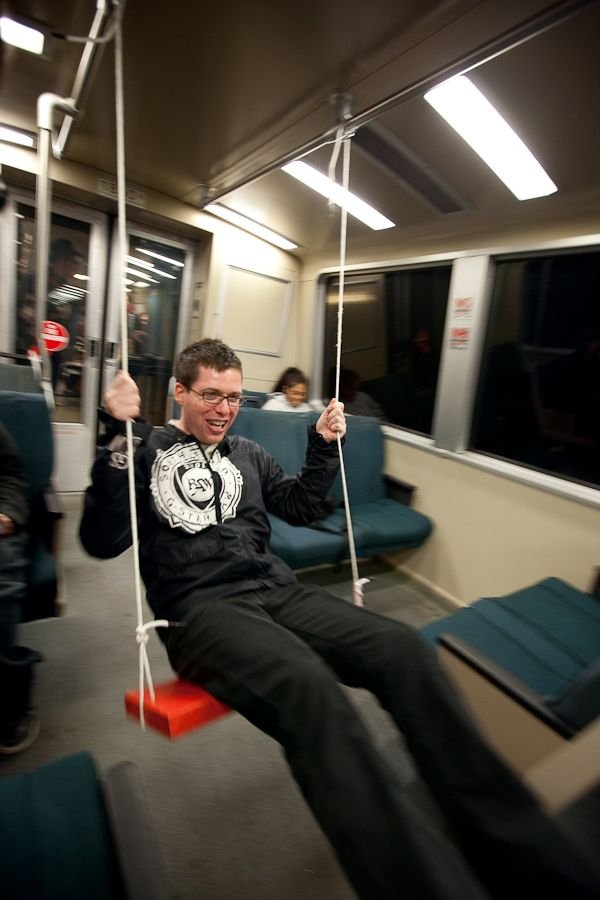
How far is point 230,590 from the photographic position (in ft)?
4.83

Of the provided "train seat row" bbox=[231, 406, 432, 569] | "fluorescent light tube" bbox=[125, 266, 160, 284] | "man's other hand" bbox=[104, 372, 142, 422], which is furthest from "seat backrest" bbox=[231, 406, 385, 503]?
"fluorescent light tube" bbox=[125, 266, 160, 284]

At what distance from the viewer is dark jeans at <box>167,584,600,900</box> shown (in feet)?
2.77

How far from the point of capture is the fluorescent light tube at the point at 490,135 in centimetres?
193

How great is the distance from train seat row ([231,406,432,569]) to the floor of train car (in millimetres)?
802

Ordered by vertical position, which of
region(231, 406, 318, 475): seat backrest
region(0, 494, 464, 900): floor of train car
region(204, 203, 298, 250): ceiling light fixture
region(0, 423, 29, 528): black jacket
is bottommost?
region(0, 494, 464, 900): floor of train car

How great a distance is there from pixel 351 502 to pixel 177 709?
2362 mm

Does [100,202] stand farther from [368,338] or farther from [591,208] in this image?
[591,208]

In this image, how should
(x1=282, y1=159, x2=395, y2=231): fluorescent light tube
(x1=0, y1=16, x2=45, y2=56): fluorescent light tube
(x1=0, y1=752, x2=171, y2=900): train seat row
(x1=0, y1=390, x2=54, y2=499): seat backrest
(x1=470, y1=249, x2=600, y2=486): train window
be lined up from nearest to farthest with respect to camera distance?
(x1=0, y1=752, x2=171, y2=900): train seat row, (x1=0, y1=16, x2=45, y2=56): fluorescent light tube, (x1=0, y1=390, x2=54, y2=499): seat backrest, (x1=470, y1=249, x2=600, y2=486): train window, (x1=282, y1=159, x2=395, y2=231): fluorescent light tube

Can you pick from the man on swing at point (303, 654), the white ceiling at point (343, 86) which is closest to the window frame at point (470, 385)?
the white ceiling at point (343, 86)

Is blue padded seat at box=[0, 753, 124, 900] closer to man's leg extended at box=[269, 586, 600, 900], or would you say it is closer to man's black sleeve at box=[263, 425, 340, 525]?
man's leg extended at box=[269, 586, 600, 900]

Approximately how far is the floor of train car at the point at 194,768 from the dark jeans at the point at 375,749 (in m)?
0.11

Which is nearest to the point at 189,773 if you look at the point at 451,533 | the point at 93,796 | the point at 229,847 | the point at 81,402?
the point at 229,847

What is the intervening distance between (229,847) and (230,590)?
792 mm

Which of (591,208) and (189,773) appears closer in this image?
(189,773)
